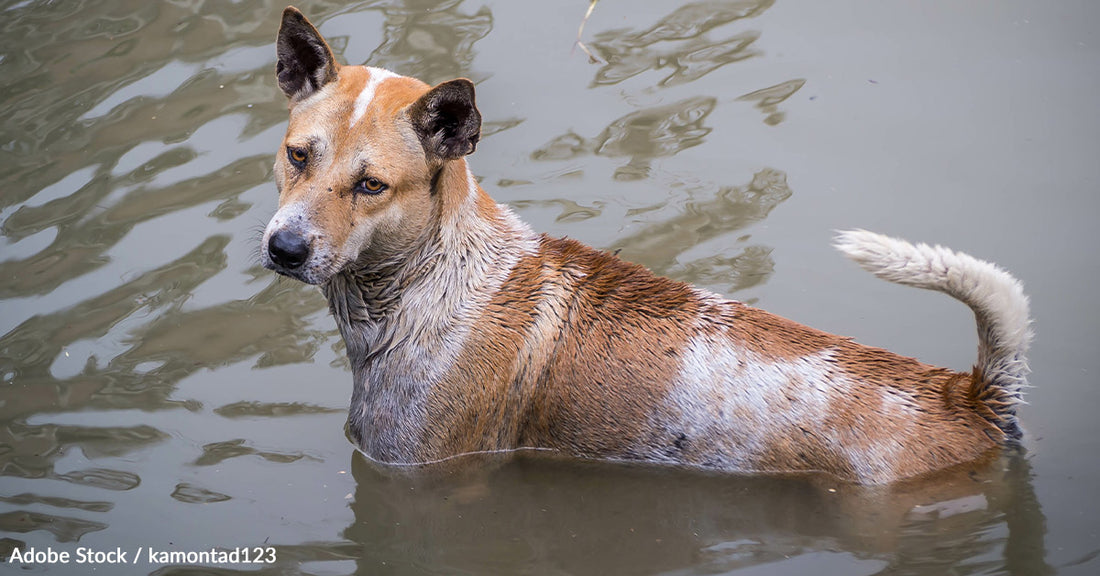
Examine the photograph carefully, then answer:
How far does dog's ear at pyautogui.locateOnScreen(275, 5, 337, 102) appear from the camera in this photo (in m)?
5.16

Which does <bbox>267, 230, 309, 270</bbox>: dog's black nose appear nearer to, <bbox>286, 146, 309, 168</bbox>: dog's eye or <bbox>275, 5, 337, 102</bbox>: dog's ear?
<bbox>286, 146, 309, 168</bbox>: dog's eye

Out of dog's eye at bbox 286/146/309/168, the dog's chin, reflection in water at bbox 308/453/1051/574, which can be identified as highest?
dog's eye at bbox 286/146/309/168

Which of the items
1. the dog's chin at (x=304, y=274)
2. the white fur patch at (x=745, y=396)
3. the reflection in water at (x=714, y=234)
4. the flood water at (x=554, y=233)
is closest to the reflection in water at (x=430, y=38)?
the flood water at (x=554, y=233)

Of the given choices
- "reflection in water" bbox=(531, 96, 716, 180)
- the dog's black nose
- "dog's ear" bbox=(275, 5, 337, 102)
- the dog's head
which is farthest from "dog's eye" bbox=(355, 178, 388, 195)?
"reflection in water" bbox=(531, 96, 716, 180)

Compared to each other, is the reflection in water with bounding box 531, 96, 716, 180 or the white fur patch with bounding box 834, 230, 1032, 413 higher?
the white fur patch with bounding box 834, 230, 1032, 413

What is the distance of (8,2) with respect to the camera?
30.8ft

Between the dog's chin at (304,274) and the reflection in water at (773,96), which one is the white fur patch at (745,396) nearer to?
the dog's chin at (304,274)

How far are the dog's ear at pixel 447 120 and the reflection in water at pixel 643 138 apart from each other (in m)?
2.67

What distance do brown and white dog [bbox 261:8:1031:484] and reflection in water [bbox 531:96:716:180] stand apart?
6.99 ft

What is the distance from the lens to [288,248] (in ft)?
15.8

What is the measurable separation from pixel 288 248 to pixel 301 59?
107 centimetres

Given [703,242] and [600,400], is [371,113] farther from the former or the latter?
[703,242]

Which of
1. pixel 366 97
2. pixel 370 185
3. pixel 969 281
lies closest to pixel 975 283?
pixel 969 281

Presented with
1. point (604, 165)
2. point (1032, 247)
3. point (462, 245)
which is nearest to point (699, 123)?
point (604, 165)
